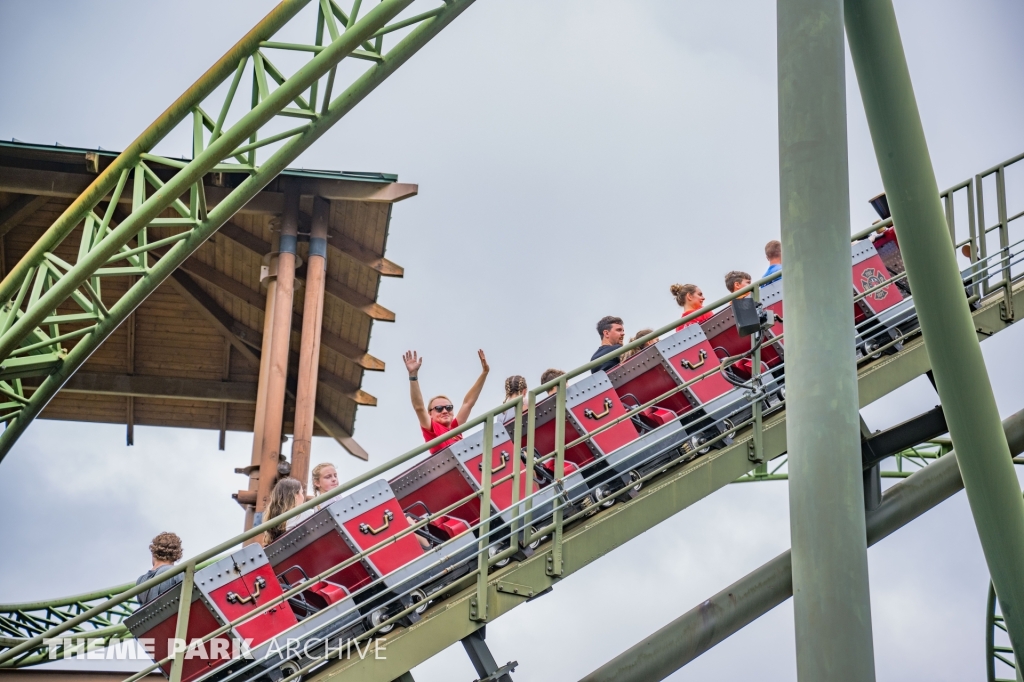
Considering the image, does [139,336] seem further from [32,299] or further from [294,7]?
[294,7]

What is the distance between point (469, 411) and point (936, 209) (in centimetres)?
365

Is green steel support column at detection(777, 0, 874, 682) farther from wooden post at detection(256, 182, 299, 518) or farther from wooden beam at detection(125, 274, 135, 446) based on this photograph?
wooden beam at detection(125, 274, 135, 446)

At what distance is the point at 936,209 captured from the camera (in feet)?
22.1

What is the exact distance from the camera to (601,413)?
324 inches

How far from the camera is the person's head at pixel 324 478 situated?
8266 millimetres

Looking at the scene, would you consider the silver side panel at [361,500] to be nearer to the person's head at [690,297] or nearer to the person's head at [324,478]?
the person's head at [324,478]

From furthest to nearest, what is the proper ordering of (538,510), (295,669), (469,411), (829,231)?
(469,411) < (538,510) < (295,669) < (829,231)

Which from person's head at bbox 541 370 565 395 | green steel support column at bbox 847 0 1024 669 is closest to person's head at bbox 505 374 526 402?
person's head at bbox 541 370 565 395

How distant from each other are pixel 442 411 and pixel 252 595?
203 cm

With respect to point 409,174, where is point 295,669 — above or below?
below

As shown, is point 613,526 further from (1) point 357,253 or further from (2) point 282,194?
(1) point 357,253

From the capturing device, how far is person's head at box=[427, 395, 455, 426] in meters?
8.58

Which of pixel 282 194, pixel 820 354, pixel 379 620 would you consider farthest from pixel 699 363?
pixel 282 194

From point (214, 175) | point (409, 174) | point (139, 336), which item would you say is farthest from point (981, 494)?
point (409, 174)
